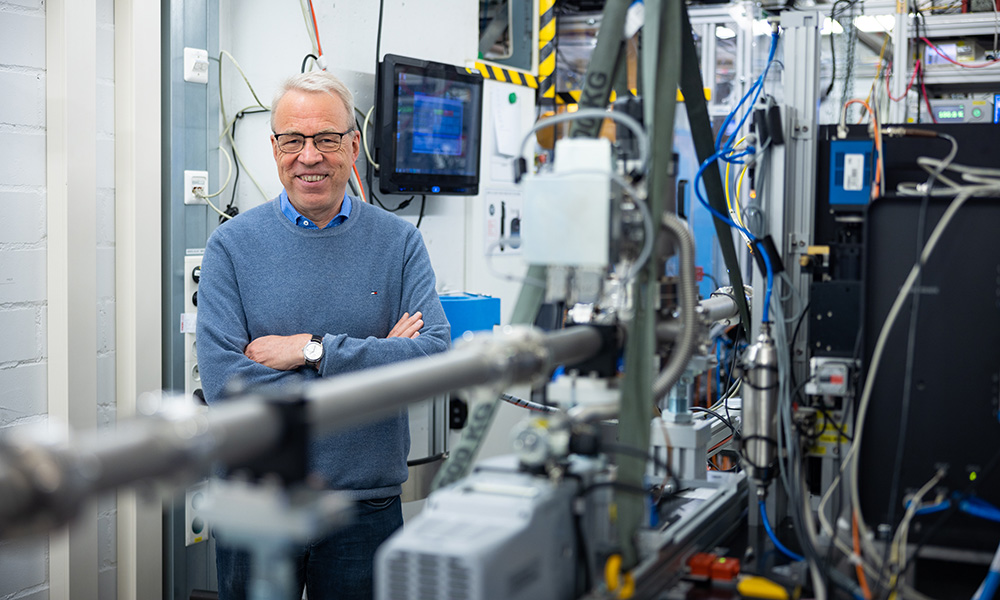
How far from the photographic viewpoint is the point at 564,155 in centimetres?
132

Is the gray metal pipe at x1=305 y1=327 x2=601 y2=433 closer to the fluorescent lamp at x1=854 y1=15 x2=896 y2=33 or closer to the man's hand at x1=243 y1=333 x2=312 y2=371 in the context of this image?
the man's hand at x1=243 y1=333 x2=312 y2=371

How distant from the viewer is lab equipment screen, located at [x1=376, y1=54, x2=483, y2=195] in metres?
3.41

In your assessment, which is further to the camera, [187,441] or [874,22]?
[874,22]

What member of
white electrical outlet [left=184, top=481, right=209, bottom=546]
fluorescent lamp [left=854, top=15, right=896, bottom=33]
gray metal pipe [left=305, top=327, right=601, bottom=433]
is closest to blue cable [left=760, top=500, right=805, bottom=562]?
gray metal pipe [left=305, top=327, right=601, bottom=433]

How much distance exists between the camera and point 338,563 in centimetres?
235

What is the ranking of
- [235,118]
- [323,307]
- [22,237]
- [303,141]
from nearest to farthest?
[323,307]
[303,141]
[22,237]
[235,118]

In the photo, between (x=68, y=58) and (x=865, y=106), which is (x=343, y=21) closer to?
(x=68, y=58)

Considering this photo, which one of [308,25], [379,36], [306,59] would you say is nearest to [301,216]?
[306,59]

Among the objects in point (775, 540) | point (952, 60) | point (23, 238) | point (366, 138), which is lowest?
point (775, 540)

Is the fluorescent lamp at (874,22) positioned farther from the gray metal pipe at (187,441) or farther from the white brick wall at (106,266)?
the gray metal pipe at (187,441)

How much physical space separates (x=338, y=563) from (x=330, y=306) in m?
0.63

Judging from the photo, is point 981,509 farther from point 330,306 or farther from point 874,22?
point 874,22

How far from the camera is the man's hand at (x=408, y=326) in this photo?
2.41m

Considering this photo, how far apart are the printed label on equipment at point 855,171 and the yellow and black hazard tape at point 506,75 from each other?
221 cm
